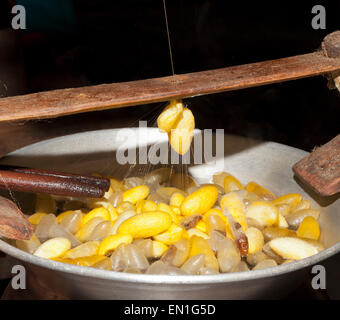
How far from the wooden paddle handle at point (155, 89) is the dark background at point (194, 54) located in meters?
0.70

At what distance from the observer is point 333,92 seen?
73.5 inches

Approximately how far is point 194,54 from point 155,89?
1348mm

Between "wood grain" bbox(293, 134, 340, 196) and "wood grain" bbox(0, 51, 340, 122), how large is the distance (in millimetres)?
171

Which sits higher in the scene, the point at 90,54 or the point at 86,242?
the point at 90,54

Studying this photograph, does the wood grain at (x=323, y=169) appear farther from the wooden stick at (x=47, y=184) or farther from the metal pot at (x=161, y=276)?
the wooden stick at (x=47, y=184)

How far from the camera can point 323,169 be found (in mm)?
717

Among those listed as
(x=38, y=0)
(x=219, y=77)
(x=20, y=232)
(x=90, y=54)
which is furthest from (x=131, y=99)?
(x=90, y=54)

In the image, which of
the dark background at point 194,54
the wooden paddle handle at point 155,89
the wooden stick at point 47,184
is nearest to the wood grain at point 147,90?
the wooden paddle handle at point 155,89

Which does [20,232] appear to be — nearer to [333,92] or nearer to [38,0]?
[38,0]

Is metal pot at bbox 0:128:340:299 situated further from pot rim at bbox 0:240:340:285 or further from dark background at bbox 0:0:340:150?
dark background at bbox 0:0:340:150

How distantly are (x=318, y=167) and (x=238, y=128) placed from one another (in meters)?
0.95

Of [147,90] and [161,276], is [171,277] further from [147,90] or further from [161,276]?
[147,90]

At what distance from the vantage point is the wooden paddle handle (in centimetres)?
52

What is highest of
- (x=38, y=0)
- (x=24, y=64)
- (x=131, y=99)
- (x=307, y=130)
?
(x=38, y=0)
